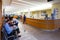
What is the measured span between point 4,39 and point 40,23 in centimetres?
607

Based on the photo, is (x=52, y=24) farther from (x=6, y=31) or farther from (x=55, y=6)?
(x=6, y=31)

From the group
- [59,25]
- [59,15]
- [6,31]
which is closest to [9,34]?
[6,31]

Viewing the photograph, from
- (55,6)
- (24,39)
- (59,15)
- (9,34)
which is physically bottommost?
(24,39)

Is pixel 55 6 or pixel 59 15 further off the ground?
pixel 55 6

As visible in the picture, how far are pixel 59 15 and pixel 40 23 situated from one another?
3190mm

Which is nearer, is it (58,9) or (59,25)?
(59,25)

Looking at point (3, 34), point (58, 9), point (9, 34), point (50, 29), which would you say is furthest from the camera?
point (58, 9)

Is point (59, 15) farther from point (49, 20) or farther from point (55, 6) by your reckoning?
point (49, 20)

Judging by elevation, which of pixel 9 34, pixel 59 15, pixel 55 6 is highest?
pixel 55 6

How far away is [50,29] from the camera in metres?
9.57

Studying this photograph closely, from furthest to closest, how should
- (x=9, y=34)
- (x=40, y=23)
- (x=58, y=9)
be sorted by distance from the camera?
(x=58, y=9), (x=40, y=23), (x=9, y=34)

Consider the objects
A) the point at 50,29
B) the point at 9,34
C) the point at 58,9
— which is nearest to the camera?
the point at 9,34

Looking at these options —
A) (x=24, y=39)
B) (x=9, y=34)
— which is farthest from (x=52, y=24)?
(x=9, y=34)

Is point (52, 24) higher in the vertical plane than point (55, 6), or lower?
lower
